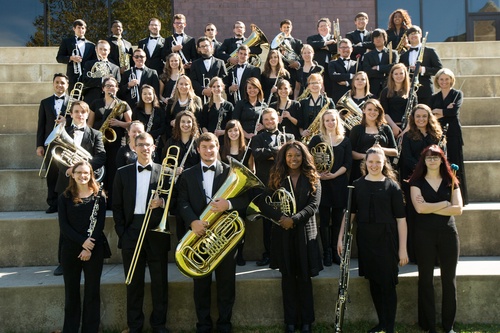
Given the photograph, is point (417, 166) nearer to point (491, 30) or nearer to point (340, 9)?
point (340, 9)

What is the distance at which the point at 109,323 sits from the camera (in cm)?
569

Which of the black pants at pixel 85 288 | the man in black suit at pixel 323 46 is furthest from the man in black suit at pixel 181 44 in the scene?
the black pants at pixel 85 288

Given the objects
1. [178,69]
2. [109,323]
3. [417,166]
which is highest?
[178,69]

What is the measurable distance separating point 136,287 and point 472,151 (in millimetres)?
5155

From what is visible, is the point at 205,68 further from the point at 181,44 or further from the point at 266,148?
the point at 266,148

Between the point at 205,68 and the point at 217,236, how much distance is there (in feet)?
12.2

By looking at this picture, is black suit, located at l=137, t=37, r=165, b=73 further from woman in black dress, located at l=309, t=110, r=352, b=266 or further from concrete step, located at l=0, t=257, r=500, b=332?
concrete step, located at l=0, t=257, r=500, b=332

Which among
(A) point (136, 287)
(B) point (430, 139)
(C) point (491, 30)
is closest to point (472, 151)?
(B) point (430, 139)

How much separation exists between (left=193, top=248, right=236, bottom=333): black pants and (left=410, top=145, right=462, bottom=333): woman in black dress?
1785 mm

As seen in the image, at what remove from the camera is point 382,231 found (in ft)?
17.0

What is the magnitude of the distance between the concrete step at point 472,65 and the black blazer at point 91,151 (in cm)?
708

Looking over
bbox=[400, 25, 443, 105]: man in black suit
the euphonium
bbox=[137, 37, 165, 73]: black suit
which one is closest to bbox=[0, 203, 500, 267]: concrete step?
the euphonium

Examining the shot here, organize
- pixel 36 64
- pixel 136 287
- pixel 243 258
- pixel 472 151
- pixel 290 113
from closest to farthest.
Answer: pixel 136 287 < pixel 243 258 < pixel 290 113 < pixel 472 151 < pixel 36 64

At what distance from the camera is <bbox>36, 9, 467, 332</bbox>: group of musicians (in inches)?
205
